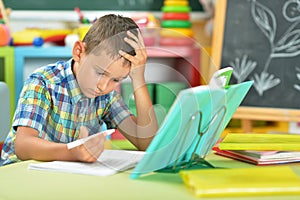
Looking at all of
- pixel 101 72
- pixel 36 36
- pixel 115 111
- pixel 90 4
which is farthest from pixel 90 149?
pixel 90 4

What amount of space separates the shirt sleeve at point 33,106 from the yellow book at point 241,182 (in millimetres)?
452

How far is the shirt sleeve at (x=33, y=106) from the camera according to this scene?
135 cm

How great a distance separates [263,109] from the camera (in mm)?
2934

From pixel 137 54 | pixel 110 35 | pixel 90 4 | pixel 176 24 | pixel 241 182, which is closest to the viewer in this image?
pixel 241 182

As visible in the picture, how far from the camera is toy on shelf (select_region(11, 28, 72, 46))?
306cm

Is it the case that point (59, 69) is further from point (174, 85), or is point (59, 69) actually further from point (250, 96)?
point (250, 96)

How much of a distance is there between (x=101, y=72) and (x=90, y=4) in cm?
238

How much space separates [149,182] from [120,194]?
0.32 ft

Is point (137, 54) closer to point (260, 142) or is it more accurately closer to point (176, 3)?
point (260, 142)

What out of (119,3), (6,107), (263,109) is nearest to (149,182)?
(6,107)

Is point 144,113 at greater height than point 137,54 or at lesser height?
Result: lesser

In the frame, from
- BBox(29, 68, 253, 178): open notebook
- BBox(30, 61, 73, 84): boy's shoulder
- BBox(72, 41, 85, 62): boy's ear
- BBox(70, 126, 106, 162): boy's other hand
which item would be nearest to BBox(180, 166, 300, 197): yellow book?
BBox(29, 68, 253, 178): open notebook

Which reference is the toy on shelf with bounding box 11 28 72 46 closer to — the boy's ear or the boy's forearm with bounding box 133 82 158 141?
the boy's ear

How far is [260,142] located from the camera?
1.33 m
